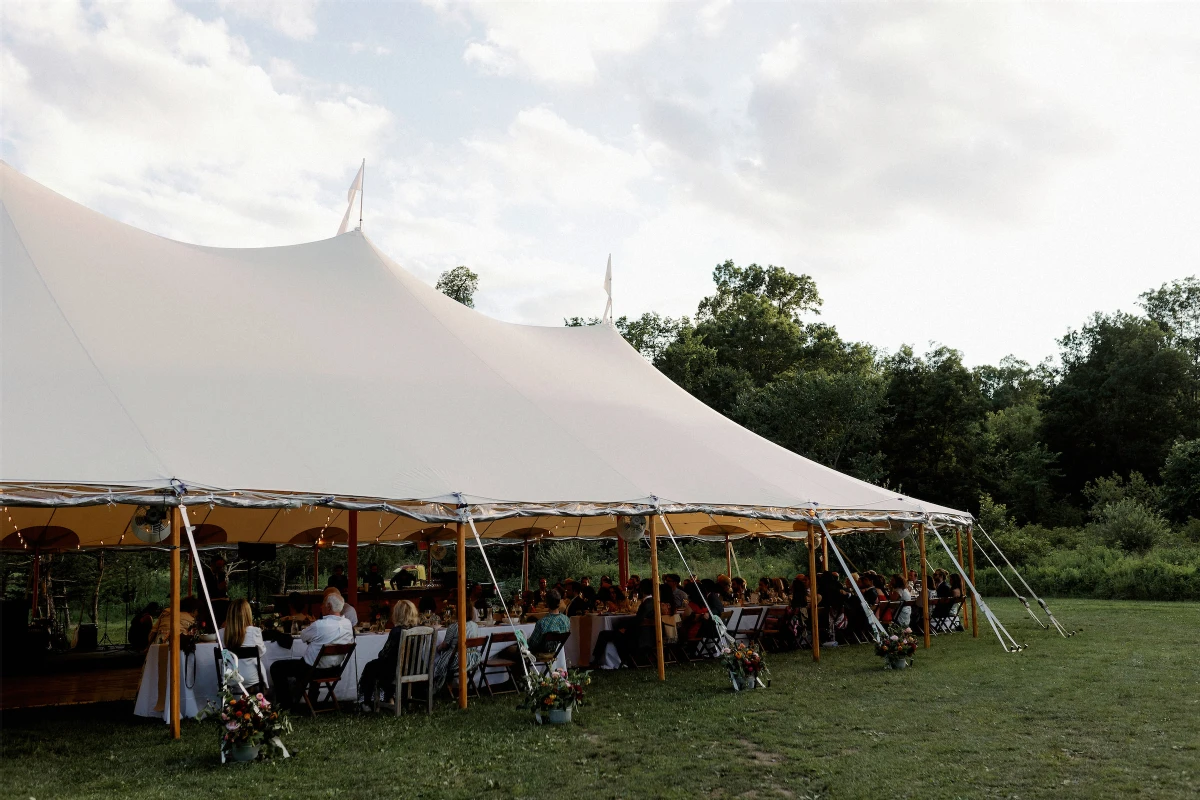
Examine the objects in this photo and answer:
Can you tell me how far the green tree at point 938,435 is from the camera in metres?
35.1

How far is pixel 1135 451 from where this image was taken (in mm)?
36156

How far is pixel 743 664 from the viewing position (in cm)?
927

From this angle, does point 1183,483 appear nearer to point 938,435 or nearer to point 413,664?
point 938,435

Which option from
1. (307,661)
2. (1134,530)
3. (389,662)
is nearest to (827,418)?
(1134,530)

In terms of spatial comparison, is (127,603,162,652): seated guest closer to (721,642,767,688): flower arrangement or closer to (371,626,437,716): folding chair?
(371,626,437,716): folding chair

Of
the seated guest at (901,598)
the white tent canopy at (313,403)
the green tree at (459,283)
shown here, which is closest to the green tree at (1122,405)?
the green tree at (459,283)

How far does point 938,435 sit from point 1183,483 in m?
9.68

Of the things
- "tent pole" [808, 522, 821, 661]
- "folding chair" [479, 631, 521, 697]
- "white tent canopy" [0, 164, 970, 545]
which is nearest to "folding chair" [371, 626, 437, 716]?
"folding chair" [479, 631, 521, 697]

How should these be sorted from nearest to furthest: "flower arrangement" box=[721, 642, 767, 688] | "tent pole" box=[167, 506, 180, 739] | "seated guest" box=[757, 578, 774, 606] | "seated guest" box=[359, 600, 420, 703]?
"tent pole" box=[167, 506, 180, 739]
"seated guest" box=[359, 600, 420, 703]
"flower arrangement" box=[721, 642, 767, 688]
"seated guest" box=[757, 578, 774, 606]

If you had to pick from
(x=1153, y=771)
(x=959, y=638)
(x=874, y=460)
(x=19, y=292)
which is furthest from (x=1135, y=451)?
(x=19, y=292)

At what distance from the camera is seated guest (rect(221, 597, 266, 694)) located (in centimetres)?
786

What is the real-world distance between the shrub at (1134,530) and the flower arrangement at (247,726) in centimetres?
2307

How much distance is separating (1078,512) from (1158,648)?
24507 mm

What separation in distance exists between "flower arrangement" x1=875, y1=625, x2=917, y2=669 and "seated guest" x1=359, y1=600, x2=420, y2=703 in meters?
5.17
